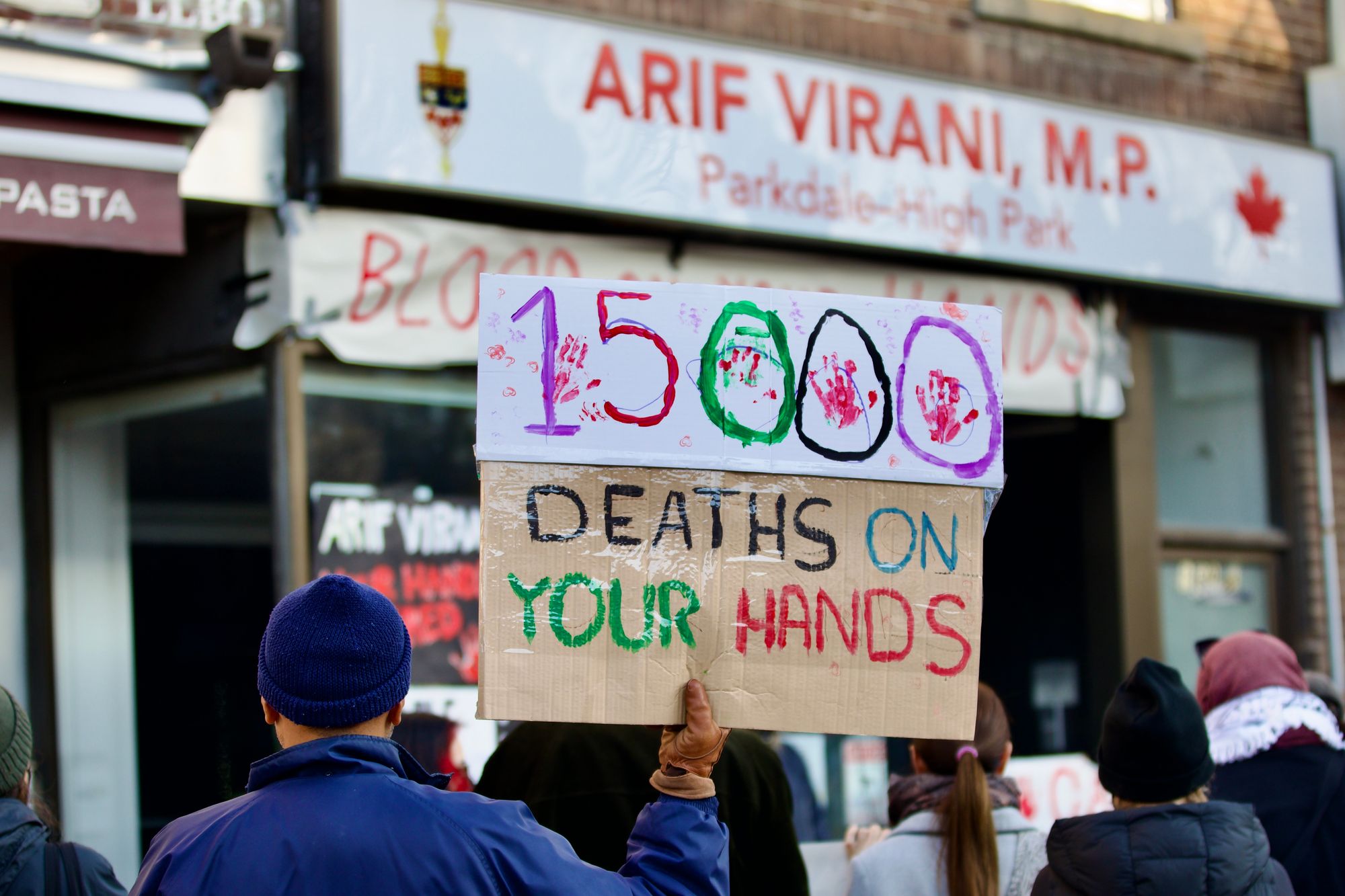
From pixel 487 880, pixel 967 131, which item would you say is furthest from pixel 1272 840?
pixel 967 131

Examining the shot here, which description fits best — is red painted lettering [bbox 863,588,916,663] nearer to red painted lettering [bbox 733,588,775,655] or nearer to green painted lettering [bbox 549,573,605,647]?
red painted lettering [bbox 733,588,775,655]

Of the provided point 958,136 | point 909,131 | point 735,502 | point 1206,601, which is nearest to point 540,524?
point 735,502

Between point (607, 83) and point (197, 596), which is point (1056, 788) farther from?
point (197, 596)

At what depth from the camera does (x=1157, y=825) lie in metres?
2.91

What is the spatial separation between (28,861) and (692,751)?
1.30m

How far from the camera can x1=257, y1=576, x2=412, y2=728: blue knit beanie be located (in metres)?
2.01

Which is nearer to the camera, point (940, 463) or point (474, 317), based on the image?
point (940, 463)

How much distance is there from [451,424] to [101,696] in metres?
1.72

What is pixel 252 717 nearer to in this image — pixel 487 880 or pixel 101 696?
pixel 101 696

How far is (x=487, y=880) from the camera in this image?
194 centimetres

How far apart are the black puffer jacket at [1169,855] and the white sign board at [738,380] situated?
2.52ft

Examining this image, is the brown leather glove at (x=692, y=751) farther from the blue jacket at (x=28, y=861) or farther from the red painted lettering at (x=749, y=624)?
the blue jacket at (x=28, y=861)

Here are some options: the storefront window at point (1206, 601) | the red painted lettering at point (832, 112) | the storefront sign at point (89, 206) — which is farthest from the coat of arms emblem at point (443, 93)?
the storefront window at point (1206, 601)

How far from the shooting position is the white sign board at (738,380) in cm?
243
